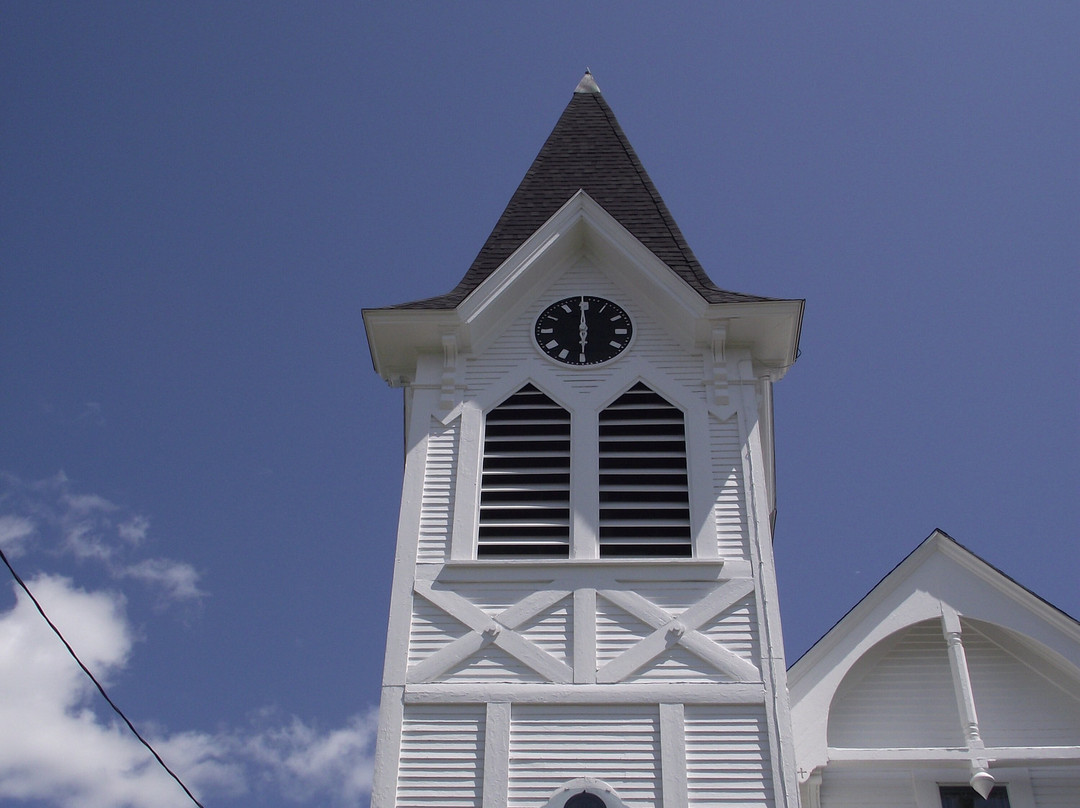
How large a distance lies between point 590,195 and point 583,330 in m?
2.83

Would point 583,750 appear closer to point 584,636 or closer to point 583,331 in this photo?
point 584,636

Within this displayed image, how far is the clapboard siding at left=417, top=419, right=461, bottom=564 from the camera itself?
12109 mm

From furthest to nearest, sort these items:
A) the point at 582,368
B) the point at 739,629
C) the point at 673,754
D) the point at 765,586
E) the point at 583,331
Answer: the point at 583,331
the point at 582,368
the point at 765,586
the point at 739,629
the point at 673,754

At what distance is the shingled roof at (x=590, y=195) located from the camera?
48.7 ft

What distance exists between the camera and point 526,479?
12750mm

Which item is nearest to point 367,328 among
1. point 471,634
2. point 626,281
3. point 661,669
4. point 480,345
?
point 480,345

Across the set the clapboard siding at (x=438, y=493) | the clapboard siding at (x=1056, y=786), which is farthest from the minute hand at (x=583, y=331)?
the clapboard siding at (x=1056, y=786)

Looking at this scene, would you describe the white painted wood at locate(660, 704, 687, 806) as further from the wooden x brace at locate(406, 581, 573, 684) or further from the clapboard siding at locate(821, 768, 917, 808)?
the clapboard siding at locate(821, 768, 917, 808)

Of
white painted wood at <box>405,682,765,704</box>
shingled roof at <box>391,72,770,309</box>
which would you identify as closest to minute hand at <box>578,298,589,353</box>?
shingled roof at <box>391,72,770,309</box>

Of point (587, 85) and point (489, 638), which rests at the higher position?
point (587, 85)

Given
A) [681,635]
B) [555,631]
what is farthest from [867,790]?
[555,631]

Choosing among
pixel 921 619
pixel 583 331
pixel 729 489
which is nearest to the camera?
pixel 921 619

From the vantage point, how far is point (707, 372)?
13.6 metres

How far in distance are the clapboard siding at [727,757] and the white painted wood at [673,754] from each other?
58 mm
